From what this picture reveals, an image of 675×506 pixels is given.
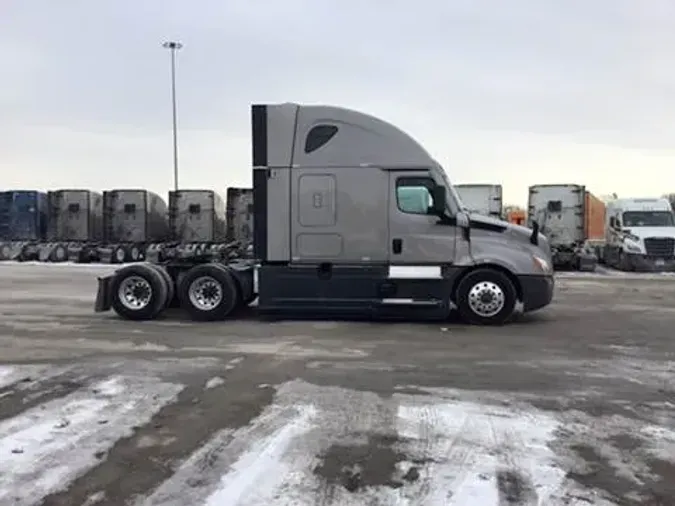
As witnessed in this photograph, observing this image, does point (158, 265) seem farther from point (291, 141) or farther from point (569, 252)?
point (569, 252)

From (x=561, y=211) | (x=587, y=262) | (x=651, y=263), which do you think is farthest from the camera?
(x=561, y=211)

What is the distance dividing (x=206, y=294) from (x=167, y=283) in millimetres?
745

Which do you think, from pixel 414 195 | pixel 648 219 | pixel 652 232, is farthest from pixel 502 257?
pixel 648 219

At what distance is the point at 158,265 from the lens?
14273mm

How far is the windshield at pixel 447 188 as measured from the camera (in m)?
13.2

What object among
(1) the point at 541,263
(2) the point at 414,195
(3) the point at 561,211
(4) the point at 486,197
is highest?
(4) the point at 486,197

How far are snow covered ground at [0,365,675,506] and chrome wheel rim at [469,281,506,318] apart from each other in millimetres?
5484

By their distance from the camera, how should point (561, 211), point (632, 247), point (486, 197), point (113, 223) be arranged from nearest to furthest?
1. point (632, 247)
2. point (561, 211)
3. point (486, 197)
4. point (113, 223)

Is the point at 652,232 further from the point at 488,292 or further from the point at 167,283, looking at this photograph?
the point at 167,283

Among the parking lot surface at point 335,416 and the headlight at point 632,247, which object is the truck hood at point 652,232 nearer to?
the headlight at point 632,247

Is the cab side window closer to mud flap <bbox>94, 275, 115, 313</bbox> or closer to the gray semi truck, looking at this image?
the gray semi truck

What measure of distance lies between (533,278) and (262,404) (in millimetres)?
7141

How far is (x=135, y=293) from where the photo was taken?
13.9 m

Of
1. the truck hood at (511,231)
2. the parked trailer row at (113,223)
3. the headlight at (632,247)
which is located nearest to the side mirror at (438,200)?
the truck hood at (511,231)
